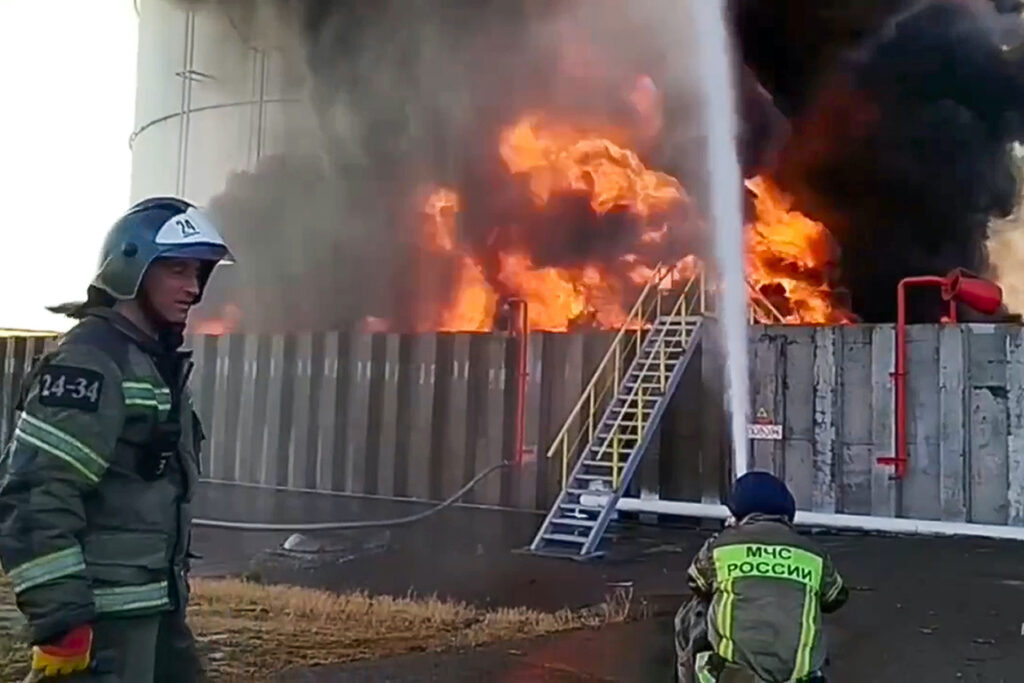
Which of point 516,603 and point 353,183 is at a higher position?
point 353,183

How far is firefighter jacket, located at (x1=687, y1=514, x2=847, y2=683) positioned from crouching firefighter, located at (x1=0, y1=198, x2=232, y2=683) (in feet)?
4.89

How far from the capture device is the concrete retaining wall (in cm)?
1070

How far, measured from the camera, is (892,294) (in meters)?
16.8

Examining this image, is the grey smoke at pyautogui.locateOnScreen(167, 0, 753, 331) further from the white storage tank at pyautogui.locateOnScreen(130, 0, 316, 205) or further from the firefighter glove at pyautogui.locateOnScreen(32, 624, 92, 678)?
the firefighter glove at pyautogui.locateOnScreen(32, 624, 92, 678)

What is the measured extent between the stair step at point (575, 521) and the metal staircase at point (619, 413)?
0.04 ft

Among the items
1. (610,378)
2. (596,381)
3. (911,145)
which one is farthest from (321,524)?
(911,145)

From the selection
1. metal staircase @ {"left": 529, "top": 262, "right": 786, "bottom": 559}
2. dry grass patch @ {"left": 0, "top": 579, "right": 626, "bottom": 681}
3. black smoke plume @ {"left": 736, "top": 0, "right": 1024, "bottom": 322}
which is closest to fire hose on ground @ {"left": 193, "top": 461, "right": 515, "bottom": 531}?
metal staircase @ {"left": 529, "top": 262, "right": 786, "bottom": 559}

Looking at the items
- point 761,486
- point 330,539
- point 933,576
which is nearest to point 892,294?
point 933,576

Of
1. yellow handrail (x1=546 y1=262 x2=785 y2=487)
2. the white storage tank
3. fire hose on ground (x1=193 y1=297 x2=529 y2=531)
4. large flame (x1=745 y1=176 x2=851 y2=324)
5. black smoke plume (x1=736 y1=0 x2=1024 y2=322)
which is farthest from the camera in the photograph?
the white storage tank

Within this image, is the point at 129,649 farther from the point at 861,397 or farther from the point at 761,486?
the point at 861,397

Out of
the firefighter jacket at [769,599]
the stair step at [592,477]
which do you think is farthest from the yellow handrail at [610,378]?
the firefighter jacket at [769,599]

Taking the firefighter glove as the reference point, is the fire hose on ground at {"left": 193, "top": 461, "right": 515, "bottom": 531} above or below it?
below

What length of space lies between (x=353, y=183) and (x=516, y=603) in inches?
512

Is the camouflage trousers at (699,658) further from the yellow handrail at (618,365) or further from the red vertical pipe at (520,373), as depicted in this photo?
the red vertical pipe at (520,373)
